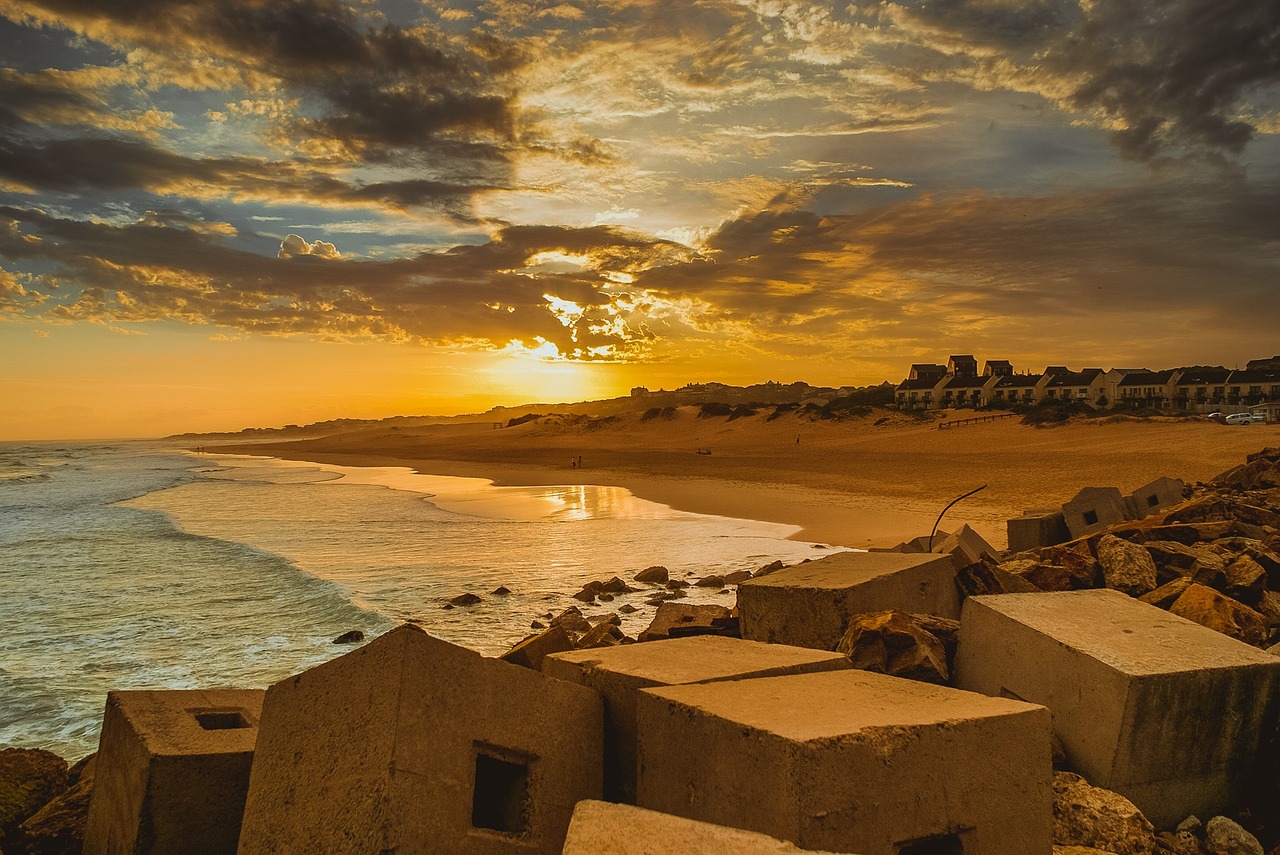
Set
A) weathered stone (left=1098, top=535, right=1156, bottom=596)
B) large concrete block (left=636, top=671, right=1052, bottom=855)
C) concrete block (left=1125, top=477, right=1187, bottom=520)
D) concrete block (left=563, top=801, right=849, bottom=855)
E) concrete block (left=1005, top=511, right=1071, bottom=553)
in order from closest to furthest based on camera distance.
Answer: concrete block (left=563, top=801, right=849, bottom=855) → large concrete block (left=636, top=671, right=1052, bottom=855) → weathered stone (left=1098, top=535, right=1156, bottom=596) → concrete block (left=1005, top=511, right=1071, bottom=553) → concrete block (left=1125, top=477, right=1187, bottom=520)

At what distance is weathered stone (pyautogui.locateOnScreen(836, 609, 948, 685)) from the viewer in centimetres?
443

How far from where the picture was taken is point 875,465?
114ft

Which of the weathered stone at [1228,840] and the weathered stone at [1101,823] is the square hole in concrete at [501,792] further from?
the weathered stone at [1228,840]

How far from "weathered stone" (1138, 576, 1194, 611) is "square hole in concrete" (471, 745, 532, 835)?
176 inches

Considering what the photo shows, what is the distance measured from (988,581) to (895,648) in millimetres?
1989

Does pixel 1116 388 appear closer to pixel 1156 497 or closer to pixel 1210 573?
pixel 1156 497

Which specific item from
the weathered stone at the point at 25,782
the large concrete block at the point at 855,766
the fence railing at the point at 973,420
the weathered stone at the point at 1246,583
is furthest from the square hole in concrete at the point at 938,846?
the fence railing at the point at 973,420

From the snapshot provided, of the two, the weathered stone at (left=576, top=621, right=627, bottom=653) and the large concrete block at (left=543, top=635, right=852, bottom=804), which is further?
the weathered stone at (left=576, top=621, right=627, bottom=653)

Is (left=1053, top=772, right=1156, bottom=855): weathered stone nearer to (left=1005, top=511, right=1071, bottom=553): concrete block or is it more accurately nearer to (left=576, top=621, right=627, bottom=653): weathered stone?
(left=576, top=621, right=627, bottom=653): weathered stone

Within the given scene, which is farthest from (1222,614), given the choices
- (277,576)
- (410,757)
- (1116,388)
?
(1116,388)

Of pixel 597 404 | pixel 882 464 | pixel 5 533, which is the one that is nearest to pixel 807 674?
pixel 5 533

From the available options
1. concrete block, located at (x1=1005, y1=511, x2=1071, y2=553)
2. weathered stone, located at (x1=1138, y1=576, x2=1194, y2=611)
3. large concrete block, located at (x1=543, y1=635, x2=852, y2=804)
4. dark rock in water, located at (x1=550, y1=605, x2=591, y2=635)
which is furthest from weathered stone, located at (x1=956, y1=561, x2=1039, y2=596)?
concrete block, located at (x1=1005, y1=511, x2=1071, y2=553)

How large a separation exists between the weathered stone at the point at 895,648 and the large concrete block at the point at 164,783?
3.18 metres

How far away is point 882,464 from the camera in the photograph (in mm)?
35000
